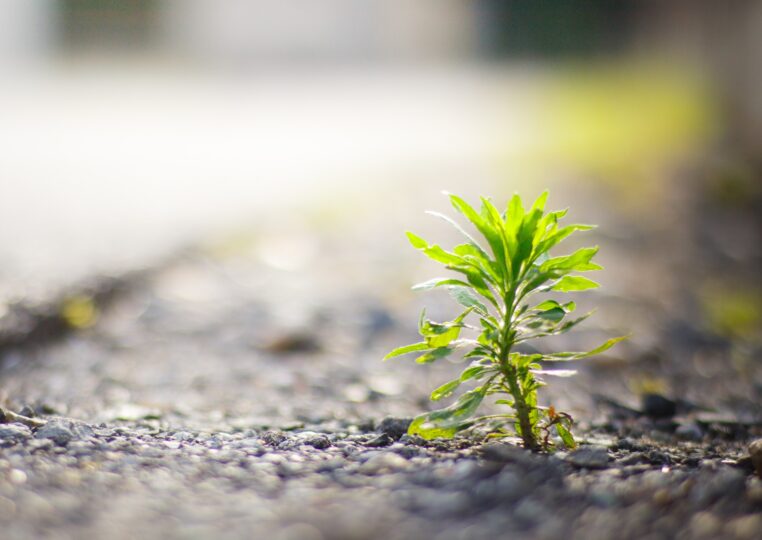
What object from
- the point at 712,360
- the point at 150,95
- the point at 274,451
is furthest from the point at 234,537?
the point at 150,95

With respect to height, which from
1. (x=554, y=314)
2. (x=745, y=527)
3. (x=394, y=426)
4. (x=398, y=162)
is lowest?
(x=745, y=527)

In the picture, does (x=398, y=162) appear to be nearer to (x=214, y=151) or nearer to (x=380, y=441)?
(x=214, y=151)

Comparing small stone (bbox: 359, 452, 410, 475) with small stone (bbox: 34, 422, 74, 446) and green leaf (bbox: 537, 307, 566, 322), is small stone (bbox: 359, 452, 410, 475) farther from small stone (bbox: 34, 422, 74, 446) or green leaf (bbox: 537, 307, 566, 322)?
small stone (bbox: 34, 422, 74, 446)

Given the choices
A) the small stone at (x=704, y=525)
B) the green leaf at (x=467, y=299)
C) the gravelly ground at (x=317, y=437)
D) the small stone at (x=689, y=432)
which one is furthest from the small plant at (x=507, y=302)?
the small stone at (x=689, y=432)

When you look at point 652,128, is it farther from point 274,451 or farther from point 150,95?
point 274,451

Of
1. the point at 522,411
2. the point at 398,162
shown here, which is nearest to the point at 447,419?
the point at 522,411

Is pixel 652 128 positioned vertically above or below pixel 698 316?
above

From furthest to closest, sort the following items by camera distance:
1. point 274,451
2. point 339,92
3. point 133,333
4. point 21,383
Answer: point 339,92 < point 133,333 < point 21,383 < point 274,451
